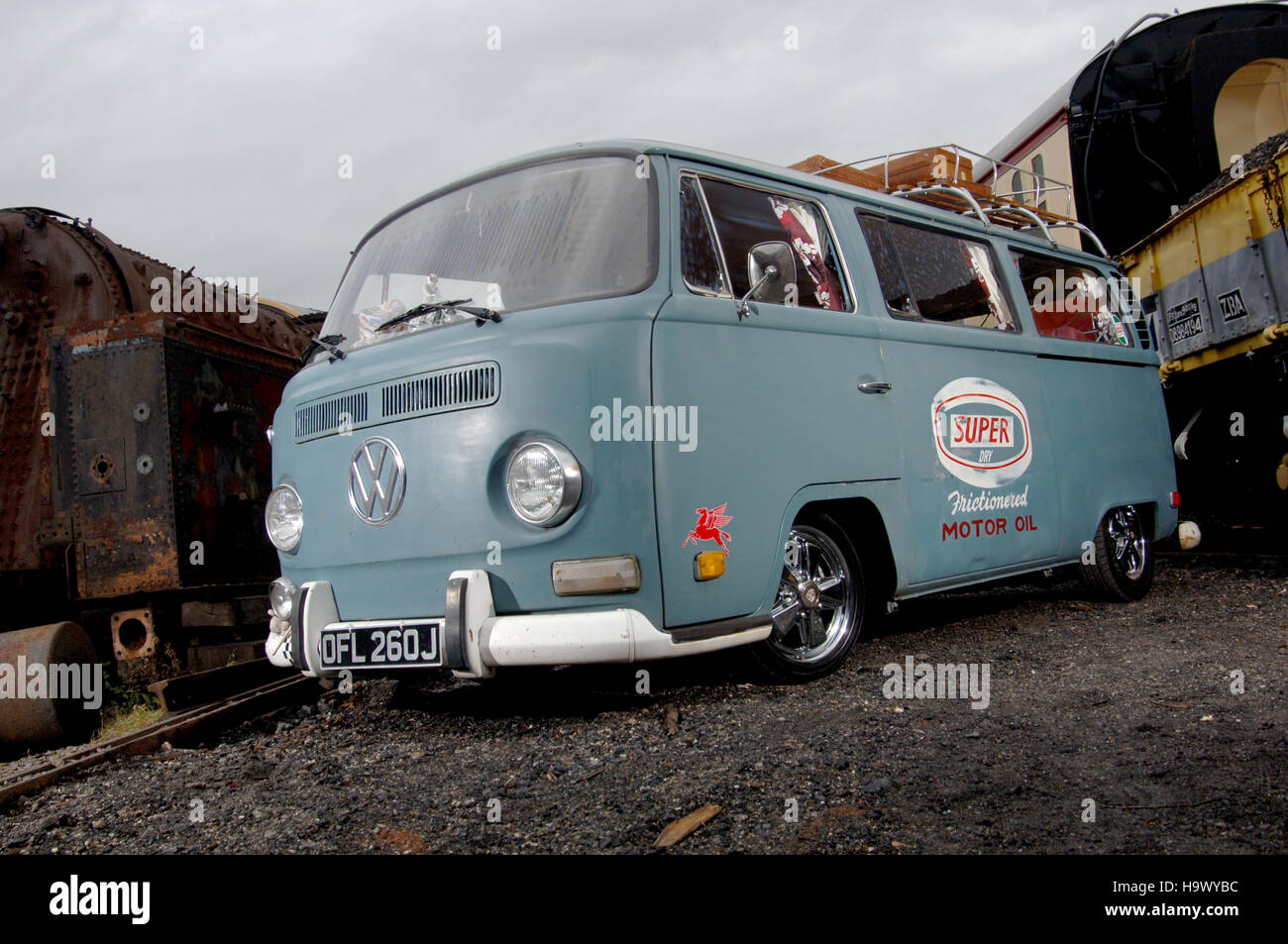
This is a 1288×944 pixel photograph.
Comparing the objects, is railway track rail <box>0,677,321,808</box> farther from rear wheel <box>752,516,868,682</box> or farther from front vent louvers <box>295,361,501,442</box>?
rear wheel <box>752,516,868,682</box>

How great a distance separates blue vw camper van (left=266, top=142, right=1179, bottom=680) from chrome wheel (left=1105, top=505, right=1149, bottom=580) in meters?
1.21

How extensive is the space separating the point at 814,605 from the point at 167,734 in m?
2.59

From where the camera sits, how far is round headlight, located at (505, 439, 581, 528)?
3.06m

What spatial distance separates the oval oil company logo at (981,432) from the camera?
4320 mm

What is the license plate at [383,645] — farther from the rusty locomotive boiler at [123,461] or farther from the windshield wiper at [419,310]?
the rusty locomotive boiler at [123,461]

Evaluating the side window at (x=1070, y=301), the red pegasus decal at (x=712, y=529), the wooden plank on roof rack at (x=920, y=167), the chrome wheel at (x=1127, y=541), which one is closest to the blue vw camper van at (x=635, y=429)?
the red pegasus decal at (x=712, y=529)

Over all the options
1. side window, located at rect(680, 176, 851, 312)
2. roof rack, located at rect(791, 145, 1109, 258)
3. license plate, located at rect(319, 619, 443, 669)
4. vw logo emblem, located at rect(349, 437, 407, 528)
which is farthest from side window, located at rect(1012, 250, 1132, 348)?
license plate, located at rect(319, 619, 443, 669)

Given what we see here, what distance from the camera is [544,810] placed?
2557mm

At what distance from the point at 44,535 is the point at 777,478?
4225mm

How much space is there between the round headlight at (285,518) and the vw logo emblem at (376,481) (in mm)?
404

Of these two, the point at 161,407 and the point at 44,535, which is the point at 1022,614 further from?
the point at 44,535

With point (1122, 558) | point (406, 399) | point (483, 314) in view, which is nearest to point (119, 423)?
point (406, 399)

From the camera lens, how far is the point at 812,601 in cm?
373
